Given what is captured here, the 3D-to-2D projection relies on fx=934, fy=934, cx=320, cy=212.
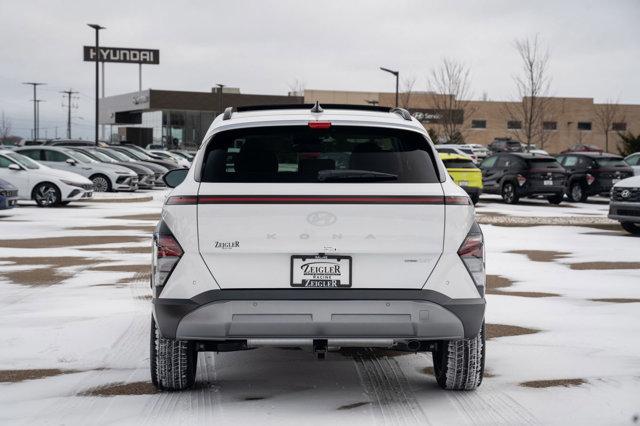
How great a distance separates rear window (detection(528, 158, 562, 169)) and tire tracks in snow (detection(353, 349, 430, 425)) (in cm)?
2300

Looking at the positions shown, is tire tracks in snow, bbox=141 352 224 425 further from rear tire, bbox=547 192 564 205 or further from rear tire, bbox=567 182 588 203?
rear tire, bbox=567 182 588 203

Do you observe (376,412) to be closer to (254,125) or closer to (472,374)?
(472,374)

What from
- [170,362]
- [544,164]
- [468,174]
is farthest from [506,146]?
[170,362]

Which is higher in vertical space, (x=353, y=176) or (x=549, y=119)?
(x=549, y=119)

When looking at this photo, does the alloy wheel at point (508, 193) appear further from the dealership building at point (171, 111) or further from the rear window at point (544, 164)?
the dealership building at point (171, 111)

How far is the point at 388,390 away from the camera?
592 centimetres

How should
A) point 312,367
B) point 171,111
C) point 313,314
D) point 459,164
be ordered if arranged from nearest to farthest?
1. point 313,314
2. point 312,367
3. point 459,164
4. point 171,111

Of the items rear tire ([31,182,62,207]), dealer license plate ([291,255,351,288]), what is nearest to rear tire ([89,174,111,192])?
rear tire ([31,182,62,207])

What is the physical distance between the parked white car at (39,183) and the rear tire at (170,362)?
1965cm

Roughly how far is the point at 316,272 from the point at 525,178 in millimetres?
25000

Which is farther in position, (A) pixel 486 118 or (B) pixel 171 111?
(A) pixel 486 118

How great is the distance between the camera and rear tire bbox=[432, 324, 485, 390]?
5586 millimetres

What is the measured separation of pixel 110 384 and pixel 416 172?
241cm

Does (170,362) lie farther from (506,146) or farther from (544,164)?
(506,146)
